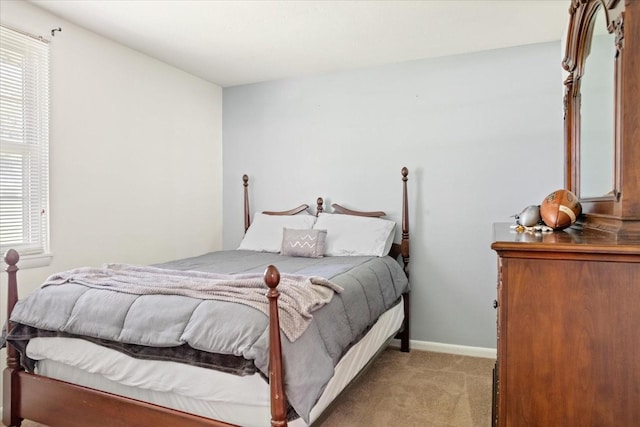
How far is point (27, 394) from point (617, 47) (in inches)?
110

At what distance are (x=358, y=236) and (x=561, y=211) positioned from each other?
1.84 metres

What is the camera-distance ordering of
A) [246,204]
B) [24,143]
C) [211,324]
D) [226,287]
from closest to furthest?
[211,324] → [226,287] → [24,143] → [246,204]

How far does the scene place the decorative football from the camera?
157cm

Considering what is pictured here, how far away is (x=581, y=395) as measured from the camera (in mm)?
1150

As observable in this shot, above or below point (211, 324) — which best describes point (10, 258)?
above

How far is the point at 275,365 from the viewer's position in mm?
1471

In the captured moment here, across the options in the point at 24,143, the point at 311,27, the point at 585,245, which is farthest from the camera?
the point at 311,27

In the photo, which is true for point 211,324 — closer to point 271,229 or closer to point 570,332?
point 570,332

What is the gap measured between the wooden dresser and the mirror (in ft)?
1.29

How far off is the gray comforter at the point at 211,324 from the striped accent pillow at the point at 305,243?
845mm

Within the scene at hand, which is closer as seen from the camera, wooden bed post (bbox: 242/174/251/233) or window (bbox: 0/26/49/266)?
window (bbox: 0/26/49/266)

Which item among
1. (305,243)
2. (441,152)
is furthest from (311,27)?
(305,243)

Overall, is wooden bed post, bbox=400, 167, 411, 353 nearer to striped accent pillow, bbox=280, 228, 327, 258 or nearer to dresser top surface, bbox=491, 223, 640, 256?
striped accent pillow, bbox=280, 228, 327, 258

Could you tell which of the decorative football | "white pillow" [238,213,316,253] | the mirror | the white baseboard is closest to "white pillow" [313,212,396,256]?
"white pillow" [238,213,316,253]
